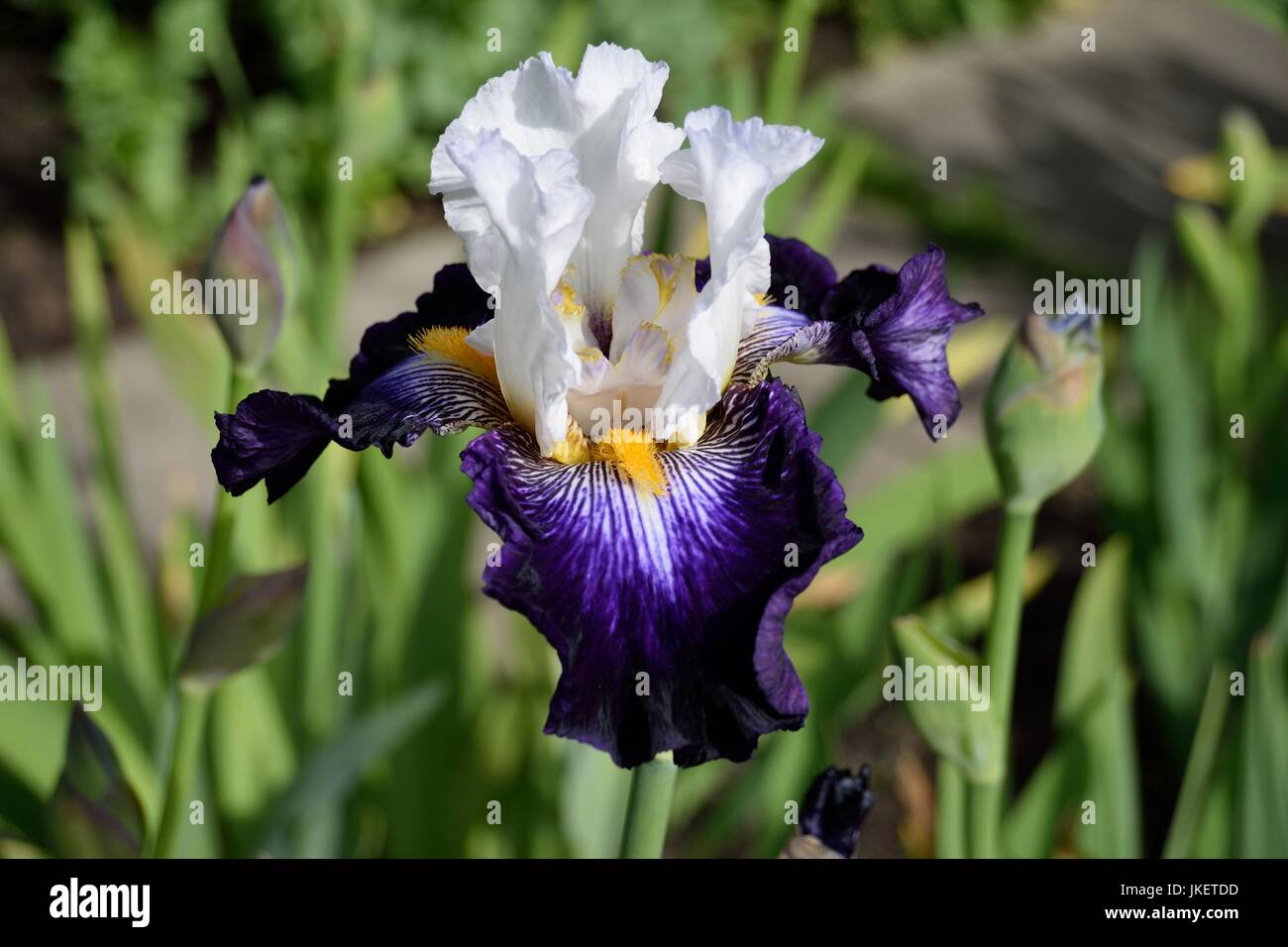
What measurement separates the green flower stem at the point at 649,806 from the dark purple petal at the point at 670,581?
0.21 feet

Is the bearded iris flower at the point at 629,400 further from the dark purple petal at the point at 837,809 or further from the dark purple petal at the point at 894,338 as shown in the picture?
the dark purple petal at the point at 837,809

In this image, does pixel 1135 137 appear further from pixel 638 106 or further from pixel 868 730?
pixel 638 106

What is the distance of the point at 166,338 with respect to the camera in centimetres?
155

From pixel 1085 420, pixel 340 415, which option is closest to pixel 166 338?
pixel 340 415

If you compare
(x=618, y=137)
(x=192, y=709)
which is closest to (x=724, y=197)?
(x=618, y=137)

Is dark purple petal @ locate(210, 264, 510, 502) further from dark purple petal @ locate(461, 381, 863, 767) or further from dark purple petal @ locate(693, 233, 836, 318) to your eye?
dark purple petal @ locate(693, 233, 836, 318)

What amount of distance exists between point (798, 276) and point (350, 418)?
0.34m

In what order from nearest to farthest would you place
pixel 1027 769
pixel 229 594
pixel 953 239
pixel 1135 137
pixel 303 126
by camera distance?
pixel 229 594 → pixel 1027 769 → pixel 303 126 → pixel 953 239 → pixel 1135 137

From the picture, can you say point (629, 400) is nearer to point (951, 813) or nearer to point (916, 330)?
point (916, 330)

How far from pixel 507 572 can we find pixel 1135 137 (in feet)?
13.3

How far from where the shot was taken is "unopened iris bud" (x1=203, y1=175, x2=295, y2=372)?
0.83 metres

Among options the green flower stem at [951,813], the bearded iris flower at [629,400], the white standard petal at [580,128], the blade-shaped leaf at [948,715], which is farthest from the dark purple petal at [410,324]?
the green flower stem at [951,813]
